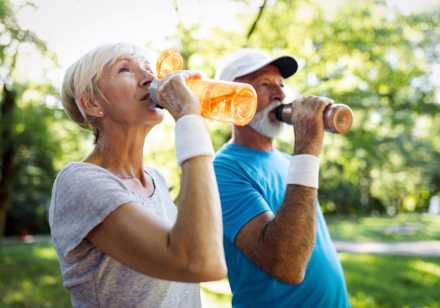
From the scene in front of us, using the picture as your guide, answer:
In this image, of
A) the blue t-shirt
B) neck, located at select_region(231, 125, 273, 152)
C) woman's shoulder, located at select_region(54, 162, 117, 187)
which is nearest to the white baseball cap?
neck, located at select_region(231, 125, 273, 152)

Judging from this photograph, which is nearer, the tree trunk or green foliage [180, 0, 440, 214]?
green foliage [180, 0, 440, 214]

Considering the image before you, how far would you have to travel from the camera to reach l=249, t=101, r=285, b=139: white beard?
2.31 metres

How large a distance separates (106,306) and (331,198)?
990 inches

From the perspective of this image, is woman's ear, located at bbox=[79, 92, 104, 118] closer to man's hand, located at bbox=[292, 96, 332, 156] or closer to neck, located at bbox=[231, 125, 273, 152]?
man's hand, located at bbox=[292, 96, 332, 156]

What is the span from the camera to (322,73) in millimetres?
6801

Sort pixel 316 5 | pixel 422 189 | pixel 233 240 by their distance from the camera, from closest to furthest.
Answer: pixel 233 240, pixel 316 5, pixel 422 189

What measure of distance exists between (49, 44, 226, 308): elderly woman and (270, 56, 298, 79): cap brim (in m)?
0.92

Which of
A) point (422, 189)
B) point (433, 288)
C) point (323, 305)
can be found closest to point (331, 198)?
point (422, 189)

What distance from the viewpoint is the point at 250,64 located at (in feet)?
7.83

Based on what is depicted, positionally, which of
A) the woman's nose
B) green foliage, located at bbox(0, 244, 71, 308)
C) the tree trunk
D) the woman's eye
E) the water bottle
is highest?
the woman's eye

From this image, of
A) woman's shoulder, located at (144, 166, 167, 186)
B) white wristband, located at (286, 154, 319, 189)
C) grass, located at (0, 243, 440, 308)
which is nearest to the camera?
woman's shoulder, located at (144, 166, 167, 186)

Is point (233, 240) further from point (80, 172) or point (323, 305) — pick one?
point (80, 172)

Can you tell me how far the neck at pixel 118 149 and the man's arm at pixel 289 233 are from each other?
0.51 meters

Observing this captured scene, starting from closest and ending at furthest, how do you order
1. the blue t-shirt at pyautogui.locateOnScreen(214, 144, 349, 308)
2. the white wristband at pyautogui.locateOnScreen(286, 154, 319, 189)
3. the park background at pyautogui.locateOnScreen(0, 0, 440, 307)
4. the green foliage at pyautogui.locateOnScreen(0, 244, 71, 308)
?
the white wristband at pyautogui.locateOnScreen(286, 154, 319, 189), the blue t-shirt at pyautogui.locateOnScreen(214, 144, 349, 308), the park background at pyautogui.locateOnScreen(0, 0, 440, 307), the green foliage at pyautogui.locateOnScreen(0, 244, 71, 308)
